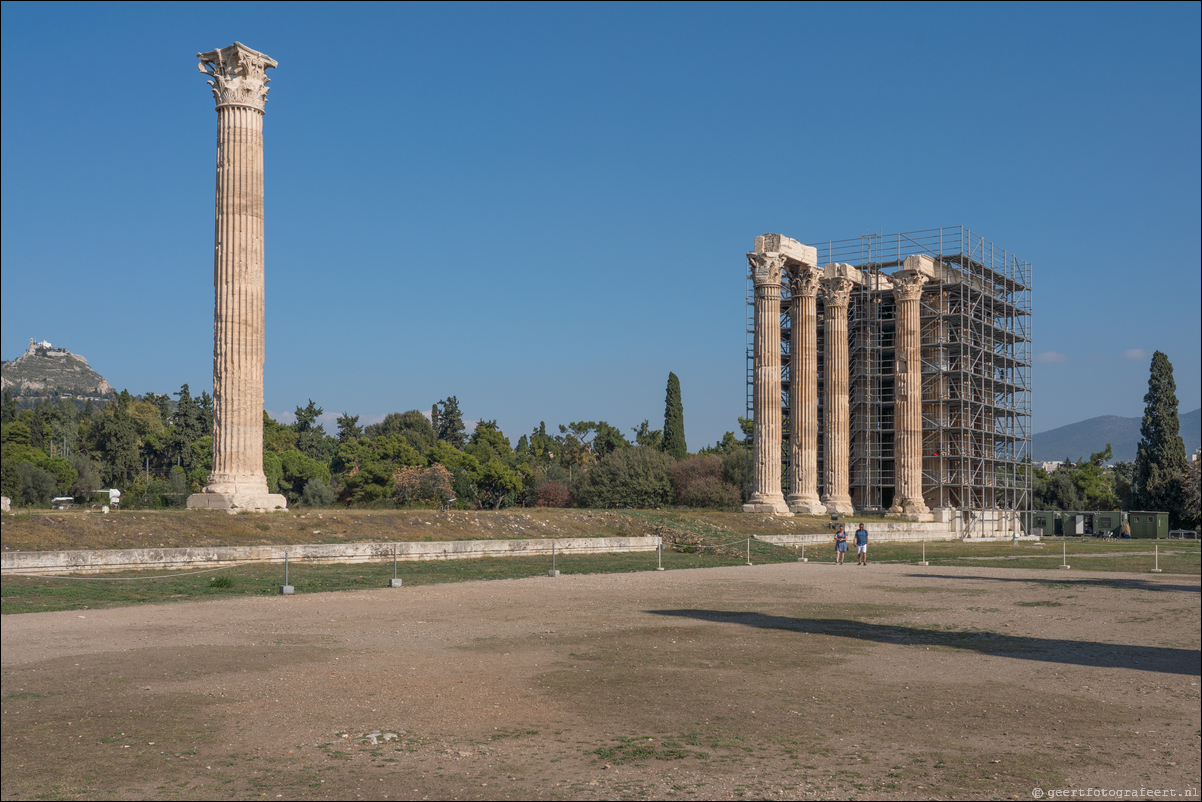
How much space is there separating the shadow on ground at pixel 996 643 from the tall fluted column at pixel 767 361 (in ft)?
115

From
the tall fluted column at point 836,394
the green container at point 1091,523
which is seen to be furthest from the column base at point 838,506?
the green container at point 1091,523

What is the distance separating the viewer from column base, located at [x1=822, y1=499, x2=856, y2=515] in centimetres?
5194

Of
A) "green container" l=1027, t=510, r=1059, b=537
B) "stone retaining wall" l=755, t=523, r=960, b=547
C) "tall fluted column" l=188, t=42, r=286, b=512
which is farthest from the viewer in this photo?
"green container" l=1027, t=510, r=1059, b=537

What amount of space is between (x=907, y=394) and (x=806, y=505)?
8585 mm

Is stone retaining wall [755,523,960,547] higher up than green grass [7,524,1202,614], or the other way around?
green grass [7,524,1202,614]

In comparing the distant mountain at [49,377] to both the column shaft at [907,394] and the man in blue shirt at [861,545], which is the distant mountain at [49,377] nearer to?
the man in blue shirt at [861,545]

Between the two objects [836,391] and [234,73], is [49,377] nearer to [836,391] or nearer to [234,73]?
[234,73]

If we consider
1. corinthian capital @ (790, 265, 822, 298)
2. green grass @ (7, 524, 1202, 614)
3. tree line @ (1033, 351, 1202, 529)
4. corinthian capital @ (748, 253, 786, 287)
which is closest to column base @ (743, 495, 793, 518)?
green grass @ (7, 524, 1202, 614)

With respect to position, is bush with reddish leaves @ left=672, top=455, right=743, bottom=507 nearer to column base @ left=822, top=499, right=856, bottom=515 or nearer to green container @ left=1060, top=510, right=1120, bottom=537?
column base @ left=822, top=499, right=856, bottom=515

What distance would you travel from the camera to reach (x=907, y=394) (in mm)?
53750

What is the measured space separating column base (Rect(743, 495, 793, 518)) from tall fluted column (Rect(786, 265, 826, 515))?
2.08m

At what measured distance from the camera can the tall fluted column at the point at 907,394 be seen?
52844 mm

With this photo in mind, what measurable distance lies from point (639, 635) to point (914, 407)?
4337cm

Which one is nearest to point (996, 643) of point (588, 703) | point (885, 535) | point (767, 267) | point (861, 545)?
point (588, 703)
